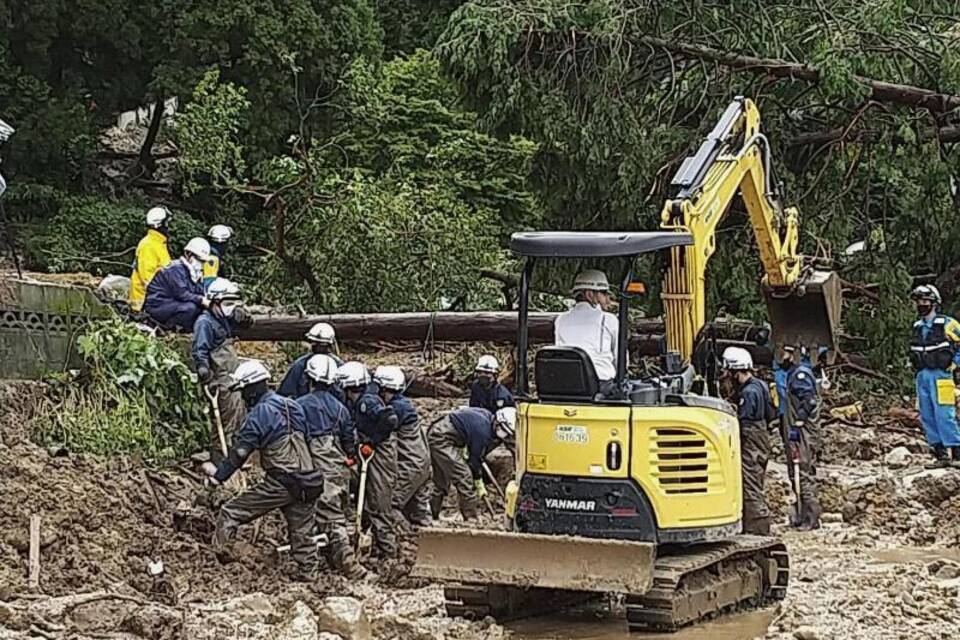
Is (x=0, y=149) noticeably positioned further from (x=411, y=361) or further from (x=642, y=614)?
(x=642, y=614)

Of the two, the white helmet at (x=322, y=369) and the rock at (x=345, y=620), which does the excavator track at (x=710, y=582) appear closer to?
the rock at (x=345, y=620)

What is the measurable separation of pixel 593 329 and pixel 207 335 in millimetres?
4289

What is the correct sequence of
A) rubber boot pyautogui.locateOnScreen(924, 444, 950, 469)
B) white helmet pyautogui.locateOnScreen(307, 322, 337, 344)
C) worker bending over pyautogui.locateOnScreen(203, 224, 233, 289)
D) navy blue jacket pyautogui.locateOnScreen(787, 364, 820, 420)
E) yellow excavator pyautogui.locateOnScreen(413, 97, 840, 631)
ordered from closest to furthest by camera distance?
yellow excavator pyautogui.locateOnScreen(413, 97, 840, 631)
white helmet pyautogui.locateOnScreen(307, 322, 337, 344)
navy blue jacket pyautogui.locateOnScreen(787, 364, 820, 420)
worker bending over pyautogui.locateOnScreen(203, 224, 233, 289)
rubber boot pyautogui.locateOnScreen(924, 444, 950, 469)

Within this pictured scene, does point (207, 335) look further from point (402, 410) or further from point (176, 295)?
point (402, 410)

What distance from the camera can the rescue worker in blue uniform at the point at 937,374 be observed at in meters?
14.6

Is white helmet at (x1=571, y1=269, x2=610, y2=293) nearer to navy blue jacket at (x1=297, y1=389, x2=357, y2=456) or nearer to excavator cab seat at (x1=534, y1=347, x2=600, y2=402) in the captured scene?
excavator cab seat at (x1=534, y1=347, x2=600, y2=402)

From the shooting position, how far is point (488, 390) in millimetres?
12562

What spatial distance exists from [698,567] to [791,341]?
4773 mm

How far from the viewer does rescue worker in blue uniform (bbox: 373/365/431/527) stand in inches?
433

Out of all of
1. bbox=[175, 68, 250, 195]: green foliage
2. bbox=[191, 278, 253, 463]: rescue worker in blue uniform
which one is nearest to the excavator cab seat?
bbox=[191, 278, 253, 463]: rescue worker in blue uniform

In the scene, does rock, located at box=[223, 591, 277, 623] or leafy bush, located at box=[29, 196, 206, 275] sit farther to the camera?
leafy bush, located at box=[29, 196, 206, 275]

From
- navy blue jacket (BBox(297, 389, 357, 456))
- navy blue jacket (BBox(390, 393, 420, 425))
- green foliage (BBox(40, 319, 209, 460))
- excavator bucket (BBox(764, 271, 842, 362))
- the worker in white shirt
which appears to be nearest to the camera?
the worker in white shirt

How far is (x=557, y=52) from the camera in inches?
658

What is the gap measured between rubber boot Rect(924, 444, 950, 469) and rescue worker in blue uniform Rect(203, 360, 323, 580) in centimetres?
698
